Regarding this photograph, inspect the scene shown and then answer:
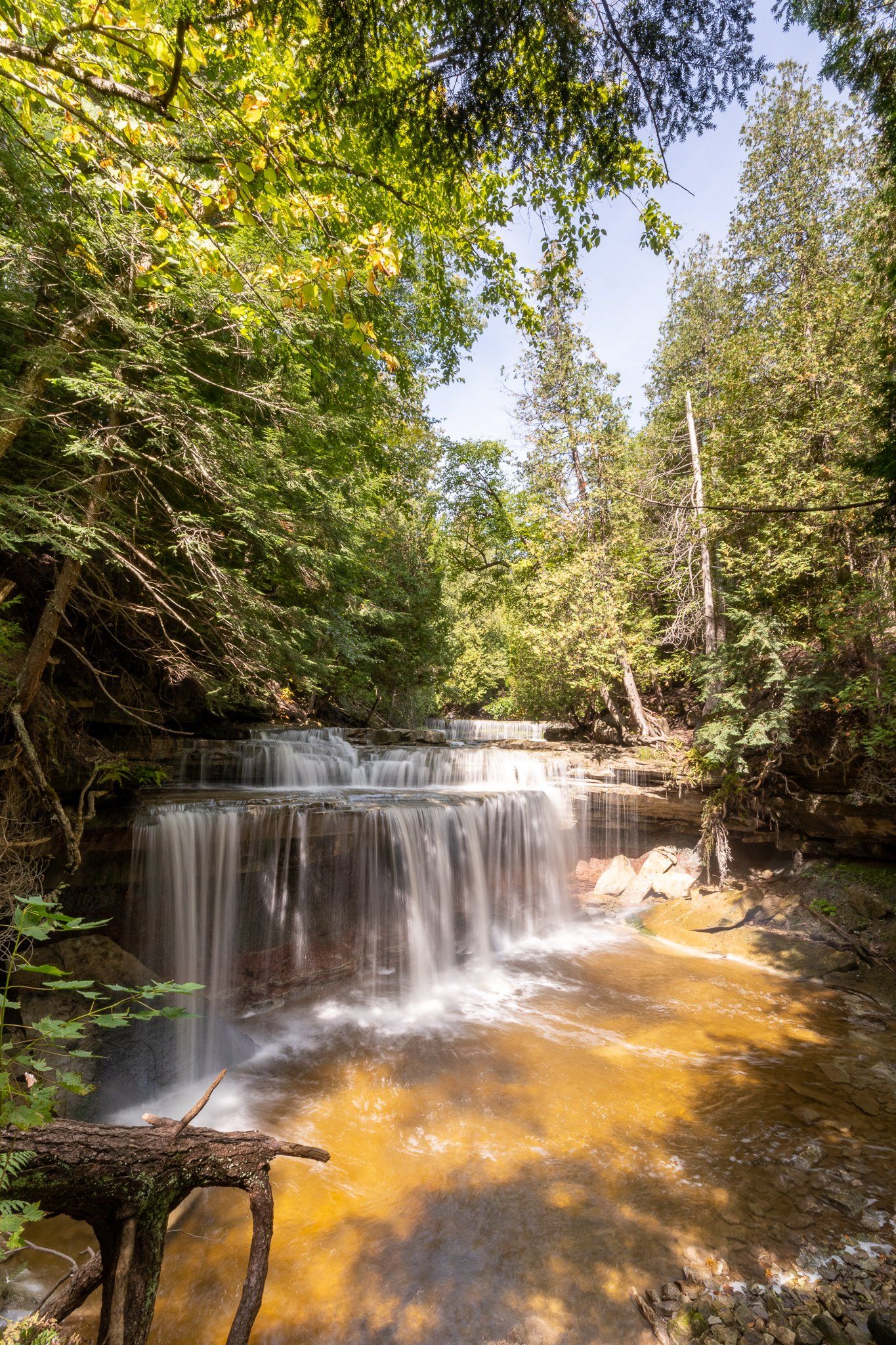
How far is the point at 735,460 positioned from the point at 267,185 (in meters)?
9.50

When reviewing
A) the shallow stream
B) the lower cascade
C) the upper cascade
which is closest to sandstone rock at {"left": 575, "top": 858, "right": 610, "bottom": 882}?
the lower cascade

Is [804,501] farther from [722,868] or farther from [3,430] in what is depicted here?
[3,430]

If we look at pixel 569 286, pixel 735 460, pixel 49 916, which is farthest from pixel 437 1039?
pixel 735 460

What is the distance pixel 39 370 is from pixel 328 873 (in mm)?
5893

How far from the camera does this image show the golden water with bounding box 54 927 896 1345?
304cm

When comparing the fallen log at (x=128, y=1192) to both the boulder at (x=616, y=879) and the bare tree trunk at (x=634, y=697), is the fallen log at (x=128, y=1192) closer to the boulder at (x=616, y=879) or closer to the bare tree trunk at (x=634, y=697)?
the boulder at (x=616, y=879)

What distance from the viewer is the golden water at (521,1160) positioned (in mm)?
3045

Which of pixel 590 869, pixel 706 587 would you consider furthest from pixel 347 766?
pixel 706 587

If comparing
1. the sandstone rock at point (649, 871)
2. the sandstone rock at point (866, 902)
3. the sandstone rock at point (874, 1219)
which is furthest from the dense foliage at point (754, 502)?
the sandstone rock at point (874, 1219)

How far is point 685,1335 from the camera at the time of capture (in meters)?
2.76

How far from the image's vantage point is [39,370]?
4230 mm

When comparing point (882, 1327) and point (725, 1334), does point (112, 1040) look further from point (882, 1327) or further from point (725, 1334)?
point (882, 1327)

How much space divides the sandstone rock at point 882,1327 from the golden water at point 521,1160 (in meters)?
0.51

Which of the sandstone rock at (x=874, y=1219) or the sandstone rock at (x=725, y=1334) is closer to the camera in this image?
the sandstone rock at (x=725, y=1334)
